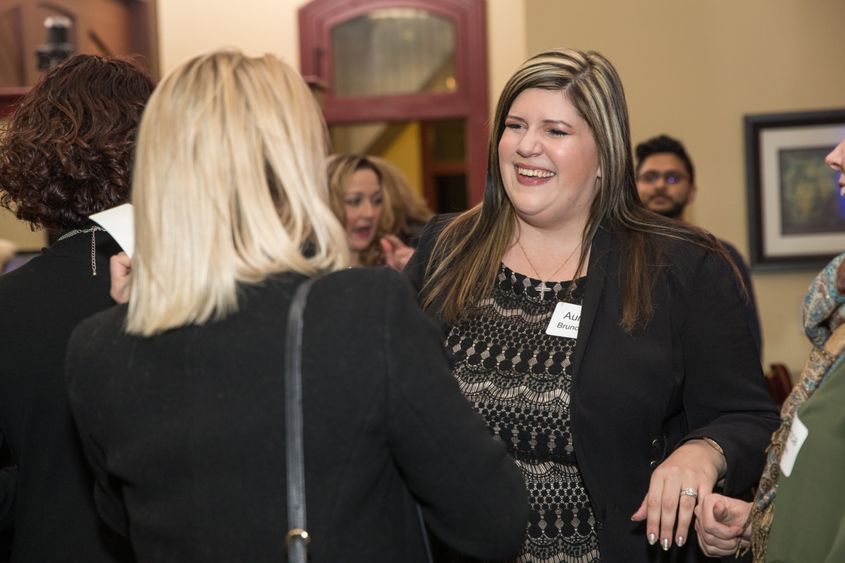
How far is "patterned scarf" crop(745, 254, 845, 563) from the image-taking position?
5.48 ft

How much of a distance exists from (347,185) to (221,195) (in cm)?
363

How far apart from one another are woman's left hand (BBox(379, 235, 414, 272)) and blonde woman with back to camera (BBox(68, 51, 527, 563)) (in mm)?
3118

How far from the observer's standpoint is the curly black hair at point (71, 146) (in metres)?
1.82

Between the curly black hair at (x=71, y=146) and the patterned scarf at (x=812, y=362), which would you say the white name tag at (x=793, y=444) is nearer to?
the patterned scarf at (x=812, y=362)

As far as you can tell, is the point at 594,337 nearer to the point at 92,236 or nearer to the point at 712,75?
the point at 92,236

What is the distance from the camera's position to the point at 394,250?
4754mm

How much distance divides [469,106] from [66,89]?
4.99 m

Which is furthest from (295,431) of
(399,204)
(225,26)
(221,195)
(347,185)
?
(225,26)

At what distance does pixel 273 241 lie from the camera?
51.8 inches

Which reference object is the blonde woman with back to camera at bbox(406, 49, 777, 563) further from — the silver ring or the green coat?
the green coat

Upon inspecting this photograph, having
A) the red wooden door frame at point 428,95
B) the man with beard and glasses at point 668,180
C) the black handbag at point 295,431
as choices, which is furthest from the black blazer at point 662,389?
the red wooden door frame at point 428,95

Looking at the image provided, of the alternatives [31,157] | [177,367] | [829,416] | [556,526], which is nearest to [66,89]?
[31,157]

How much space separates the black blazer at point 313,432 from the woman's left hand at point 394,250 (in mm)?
3121

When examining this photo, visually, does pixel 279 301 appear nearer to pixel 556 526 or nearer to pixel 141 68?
pixel 141 68
